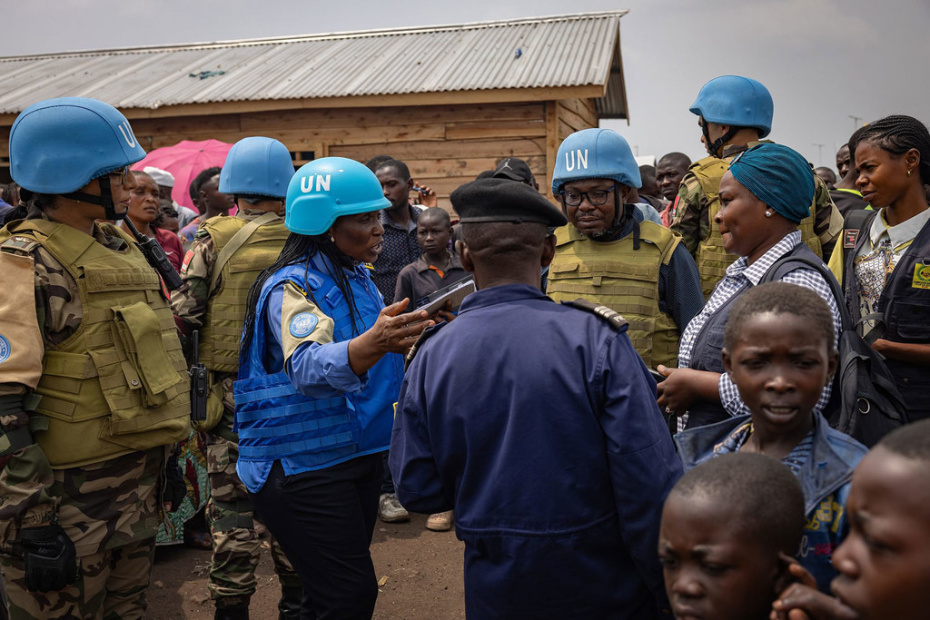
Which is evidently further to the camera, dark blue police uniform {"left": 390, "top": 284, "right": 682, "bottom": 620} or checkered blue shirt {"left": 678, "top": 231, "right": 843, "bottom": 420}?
checkered blue shirt {"left": 678, "top": 231, "right": 843, "bottom": 420}

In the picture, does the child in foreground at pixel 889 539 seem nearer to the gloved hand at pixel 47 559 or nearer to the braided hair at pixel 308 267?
the braided hair at pixel 308 267

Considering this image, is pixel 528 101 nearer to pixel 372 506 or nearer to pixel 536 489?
pixel 372 506

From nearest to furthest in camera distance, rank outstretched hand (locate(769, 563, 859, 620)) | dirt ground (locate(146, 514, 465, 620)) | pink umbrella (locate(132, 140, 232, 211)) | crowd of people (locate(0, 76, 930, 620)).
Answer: outstretched hand (locate(769, 563, 859, 620)), crowd of people (locate(0, 76, 930, 620)), dirt ground (locate(146, 514, 465, 620)), pink umbrella (locate(132, 140, 232, 211))

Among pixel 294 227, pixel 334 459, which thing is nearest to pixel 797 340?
pixel 334 459

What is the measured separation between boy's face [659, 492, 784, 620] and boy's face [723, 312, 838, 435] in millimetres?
445

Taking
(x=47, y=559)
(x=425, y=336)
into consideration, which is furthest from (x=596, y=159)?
(x=47, y=559)

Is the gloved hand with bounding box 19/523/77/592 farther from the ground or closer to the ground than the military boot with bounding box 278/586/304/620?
farther from the ground

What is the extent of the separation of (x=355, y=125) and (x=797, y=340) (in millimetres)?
10937

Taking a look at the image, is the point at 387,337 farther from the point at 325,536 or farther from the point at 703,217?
the point at 703,217

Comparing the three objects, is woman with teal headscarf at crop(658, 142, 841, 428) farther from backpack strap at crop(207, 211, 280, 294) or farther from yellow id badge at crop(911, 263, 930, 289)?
backpack strap at crop(207, 211, 280, 294)

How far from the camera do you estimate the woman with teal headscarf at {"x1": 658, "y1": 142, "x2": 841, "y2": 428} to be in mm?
2451

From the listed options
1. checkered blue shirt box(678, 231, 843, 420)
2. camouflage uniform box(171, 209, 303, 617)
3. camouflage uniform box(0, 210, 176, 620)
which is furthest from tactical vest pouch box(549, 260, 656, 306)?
camouflage uniform box(0, 210, 176, 620)

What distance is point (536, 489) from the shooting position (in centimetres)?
193

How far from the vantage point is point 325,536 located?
2848 mm
